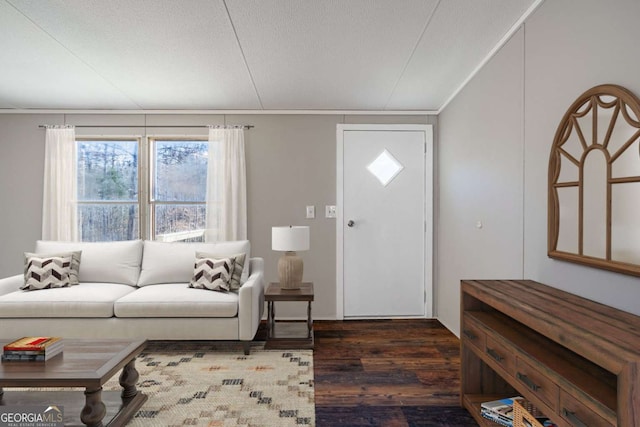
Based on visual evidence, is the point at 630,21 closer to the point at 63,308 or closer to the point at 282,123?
the point at 282,123

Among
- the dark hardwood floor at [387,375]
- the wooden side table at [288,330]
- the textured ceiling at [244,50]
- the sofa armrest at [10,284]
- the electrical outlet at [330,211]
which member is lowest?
the dark hardwood floor at [387,375]

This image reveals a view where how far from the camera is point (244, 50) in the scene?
278 cm

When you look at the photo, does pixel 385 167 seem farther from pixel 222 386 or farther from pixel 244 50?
pixel 222 386

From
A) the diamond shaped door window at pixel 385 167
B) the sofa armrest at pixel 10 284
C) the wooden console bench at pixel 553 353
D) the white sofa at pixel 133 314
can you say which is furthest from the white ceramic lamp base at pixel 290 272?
the sofa armrest at pixel 10 284

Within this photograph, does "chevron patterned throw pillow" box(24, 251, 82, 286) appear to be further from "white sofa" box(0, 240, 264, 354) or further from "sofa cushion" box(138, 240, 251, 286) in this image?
"sofa cushion" box(138, 240, 251, 286)

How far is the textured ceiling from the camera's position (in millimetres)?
2254

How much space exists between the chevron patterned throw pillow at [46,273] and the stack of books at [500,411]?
341 cm

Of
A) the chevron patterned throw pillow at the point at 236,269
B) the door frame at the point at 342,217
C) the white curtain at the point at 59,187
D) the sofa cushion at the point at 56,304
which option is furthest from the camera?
the door frame at the point at 342,217

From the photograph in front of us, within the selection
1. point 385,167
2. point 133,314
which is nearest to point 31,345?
point 133,314

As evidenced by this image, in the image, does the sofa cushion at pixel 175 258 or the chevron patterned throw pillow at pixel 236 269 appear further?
the sofa cushion at pixel 175 258

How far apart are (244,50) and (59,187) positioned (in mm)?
2778

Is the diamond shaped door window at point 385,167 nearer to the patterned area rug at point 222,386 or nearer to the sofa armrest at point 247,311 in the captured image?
the sofa armrest at point 247,311

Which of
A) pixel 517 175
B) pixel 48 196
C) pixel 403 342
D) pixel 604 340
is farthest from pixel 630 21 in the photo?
pixel 48 196

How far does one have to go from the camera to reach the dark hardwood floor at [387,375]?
7.28ft
